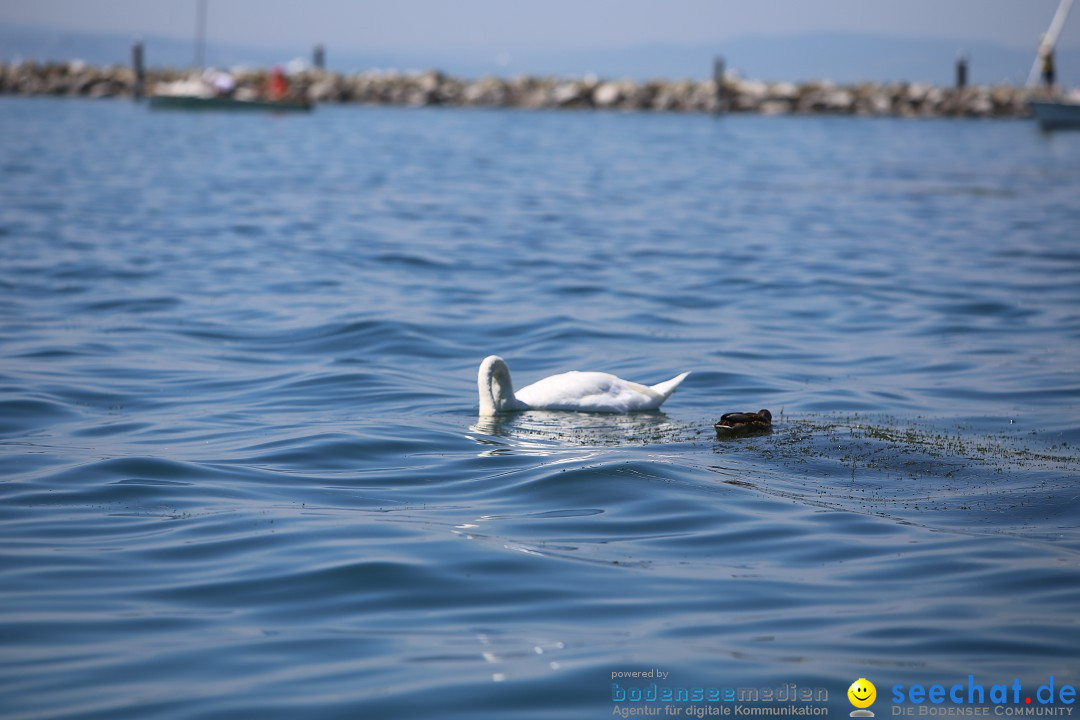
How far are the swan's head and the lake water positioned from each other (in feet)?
0.72

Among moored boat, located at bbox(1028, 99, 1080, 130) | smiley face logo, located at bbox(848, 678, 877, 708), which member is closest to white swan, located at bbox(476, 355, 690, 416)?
smiley face logo, located at bbox(848, 678, 877, 708)

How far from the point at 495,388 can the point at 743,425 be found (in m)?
2.04

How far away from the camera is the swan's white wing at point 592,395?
9.95m

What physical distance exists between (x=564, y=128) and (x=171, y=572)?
52.3m

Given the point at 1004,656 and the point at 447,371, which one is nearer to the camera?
the point at 1004,656

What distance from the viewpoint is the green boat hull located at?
59438 millimetres

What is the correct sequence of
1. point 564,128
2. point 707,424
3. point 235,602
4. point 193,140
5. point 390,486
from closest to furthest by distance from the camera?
point 235,602 → point 390,486 → point 707,424 → point 193,140 → point 564,128

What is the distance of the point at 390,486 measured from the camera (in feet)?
26.0

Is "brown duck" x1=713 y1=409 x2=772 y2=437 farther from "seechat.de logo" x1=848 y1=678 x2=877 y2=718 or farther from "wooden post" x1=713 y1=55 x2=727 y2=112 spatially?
"wooden post" x1=713 y1=55 x2=727 y2=112

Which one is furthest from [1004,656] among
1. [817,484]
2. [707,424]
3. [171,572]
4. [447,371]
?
[447,371]

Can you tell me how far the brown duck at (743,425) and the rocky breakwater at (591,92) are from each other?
62.3 meters

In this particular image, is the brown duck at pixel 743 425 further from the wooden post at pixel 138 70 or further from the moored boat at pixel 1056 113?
the wooden post at pixel 138 70

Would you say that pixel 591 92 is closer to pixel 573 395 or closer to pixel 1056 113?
pixel 1056 113

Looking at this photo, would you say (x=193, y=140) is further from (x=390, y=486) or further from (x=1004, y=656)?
(x=1004, y=656)
